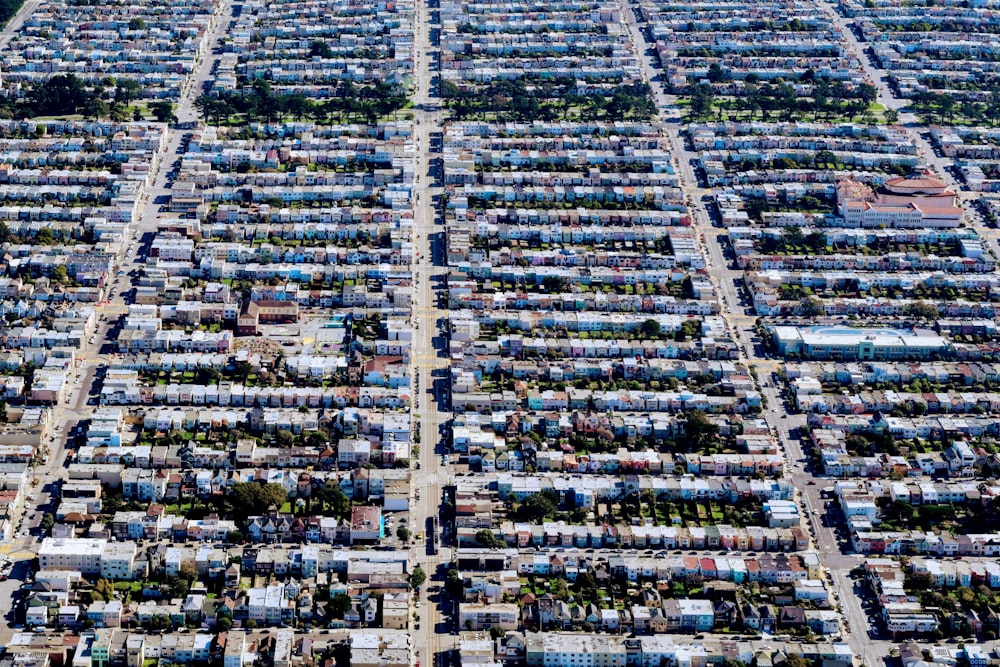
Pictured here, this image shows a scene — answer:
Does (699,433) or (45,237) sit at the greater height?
(45,237)

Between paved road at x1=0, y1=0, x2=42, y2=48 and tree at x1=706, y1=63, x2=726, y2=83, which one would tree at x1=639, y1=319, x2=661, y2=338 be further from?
paved road at x1=0, y1=0, x2=42, y2=48

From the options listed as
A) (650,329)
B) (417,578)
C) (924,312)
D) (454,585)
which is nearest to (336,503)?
(417,578)

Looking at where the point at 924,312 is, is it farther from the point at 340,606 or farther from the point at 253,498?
the point at 340,606

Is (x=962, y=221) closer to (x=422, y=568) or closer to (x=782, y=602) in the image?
(x=782, y=602)

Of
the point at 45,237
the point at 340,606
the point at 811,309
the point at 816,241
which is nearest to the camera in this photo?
the point at 340,606

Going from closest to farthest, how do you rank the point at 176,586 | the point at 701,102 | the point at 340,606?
the point at 340,606 < the point at 176,586 < the point at 701,102

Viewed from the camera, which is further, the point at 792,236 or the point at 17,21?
the point at 17,21

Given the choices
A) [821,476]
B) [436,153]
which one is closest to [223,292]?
[436,153]
